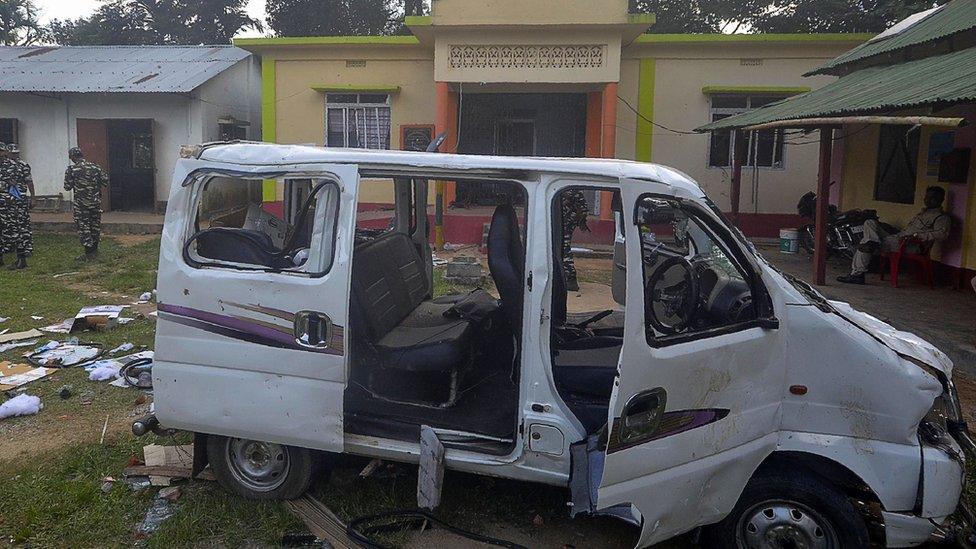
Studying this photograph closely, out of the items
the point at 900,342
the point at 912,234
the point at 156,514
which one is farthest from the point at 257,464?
the point at 912,234

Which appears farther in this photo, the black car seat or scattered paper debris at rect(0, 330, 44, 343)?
scattered paper debris at rect(0, 330, 44, 343)

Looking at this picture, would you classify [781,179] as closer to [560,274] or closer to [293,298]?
[560,274]

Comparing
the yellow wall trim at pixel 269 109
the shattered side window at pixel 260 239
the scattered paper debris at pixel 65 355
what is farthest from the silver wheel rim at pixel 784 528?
the yellow wall trim at pixel 269 109

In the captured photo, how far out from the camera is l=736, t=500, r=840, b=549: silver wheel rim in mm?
2895

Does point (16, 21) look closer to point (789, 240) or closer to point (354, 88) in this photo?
point (354, 88)

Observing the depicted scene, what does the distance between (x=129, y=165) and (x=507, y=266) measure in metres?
16.8

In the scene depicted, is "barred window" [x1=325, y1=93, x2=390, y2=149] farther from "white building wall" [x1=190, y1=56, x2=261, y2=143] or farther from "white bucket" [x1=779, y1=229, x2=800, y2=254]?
"white bucket" [x1=779, y1=229, x2=800, y2=254]

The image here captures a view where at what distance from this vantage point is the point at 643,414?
2775 millimetres

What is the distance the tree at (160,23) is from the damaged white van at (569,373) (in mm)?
28945

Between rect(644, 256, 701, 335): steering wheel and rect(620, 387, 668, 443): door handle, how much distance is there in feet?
1.00

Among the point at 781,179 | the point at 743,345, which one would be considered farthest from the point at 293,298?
the point at 781,179

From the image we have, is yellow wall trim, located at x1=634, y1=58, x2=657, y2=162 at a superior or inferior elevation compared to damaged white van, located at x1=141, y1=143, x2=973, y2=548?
superior

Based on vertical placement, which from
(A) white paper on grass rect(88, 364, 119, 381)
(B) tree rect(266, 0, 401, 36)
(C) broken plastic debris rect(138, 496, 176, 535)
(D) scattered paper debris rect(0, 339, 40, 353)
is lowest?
(C) broken plastic debris rect(138, 496, 176, 535)

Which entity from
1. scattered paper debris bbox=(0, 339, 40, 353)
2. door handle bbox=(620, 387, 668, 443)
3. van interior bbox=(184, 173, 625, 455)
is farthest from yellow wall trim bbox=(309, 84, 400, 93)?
door handle bbox=(620, 387, 668, 443)
